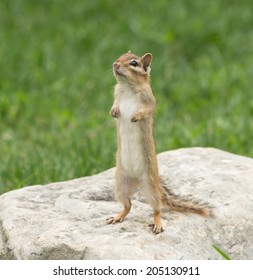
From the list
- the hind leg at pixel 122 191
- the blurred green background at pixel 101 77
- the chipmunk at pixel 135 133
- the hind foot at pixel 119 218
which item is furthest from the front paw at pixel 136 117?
the blurred green background at pixel 101 77

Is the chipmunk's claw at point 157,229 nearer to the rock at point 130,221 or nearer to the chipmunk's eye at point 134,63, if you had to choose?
the rock at point 130,221

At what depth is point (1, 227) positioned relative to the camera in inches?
208

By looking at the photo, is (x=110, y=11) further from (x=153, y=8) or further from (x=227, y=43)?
(x=227, y=43)

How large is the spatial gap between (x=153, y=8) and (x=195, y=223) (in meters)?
8.35

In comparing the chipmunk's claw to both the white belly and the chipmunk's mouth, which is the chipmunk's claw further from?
the chipmunk's mouth

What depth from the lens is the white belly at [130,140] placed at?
495 cm

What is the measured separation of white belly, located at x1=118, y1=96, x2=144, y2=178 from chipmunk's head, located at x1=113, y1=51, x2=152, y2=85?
5.2 inches

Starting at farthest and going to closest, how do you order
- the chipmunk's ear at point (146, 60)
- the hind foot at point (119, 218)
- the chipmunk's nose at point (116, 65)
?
the hind foot at point (119, 218), the chipmunk's ear at point (146, 60), the chipmunk's nose at point (116, 65)

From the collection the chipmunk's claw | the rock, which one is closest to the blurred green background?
the rock

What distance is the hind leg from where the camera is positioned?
517 cm

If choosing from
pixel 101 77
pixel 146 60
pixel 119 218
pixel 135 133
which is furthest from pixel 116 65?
pixel 101 77

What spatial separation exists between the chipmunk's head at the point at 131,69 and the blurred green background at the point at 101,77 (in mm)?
2327

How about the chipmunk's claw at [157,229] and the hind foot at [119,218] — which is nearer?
the chipmunk's claw at [157,229]

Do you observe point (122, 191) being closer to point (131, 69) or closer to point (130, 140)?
point (130, 140)
